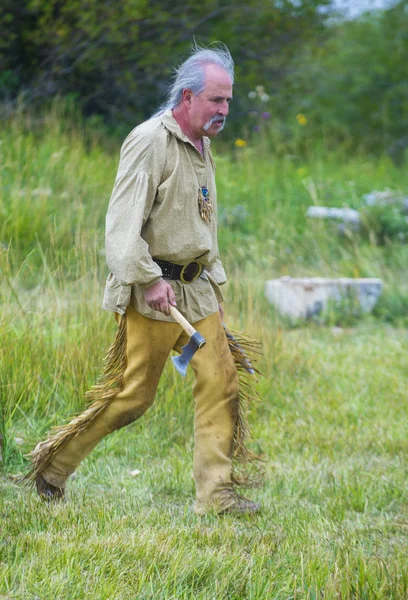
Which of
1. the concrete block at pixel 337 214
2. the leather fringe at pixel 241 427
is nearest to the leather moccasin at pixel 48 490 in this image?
the leather fringe at pixel 241 427

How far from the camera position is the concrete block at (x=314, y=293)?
7.77 meters

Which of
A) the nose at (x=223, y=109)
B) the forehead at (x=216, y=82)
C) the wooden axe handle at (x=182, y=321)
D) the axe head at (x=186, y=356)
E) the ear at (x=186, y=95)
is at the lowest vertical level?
the axe head at (x=186, y=356)

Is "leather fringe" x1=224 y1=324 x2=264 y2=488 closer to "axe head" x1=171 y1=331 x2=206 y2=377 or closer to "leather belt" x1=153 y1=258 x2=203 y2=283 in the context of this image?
"leather belt" x1=153 y1=258 x2=203 y2=283

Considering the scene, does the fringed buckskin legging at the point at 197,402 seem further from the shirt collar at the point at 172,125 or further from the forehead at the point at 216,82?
the forehead at the point at 216,82

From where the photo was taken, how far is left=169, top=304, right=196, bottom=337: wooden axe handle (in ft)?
11.3

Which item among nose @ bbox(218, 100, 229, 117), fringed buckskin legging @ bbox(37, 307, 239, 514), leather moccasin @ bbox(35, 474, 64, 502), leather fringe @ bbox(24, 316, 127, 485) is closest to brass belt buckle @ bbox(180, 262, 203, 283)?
fringed buckskin legging @ bbox(37, 307, 239, 514)

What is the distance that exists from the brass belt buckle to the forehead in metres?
0.71

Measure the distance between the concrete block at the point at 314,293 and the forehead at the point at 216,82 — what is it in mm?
4168

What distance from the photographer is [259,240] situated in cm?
937

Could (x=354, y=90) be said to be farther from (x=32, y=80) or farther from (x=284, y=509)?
(x=284, y=509)

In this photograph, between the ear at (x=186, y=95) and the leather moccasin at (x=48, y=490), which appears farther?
the leather moccasin at (x=48, y=490)

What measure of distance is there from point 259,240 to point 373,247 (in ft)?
3.90

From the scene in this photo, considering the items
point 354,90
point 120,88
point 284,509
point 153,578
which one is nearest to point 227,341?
point 284,509

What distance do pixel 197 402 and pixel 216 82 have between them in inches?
54.0
